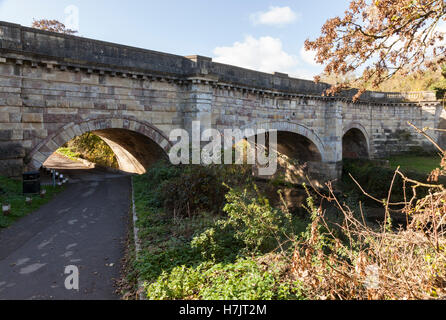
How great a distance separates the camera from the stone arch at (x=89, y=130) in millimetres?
8602

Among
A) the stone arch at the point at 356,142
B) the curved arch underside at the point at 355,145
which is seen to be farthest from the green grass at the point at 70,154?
the curved arch underside at the point at 355,145

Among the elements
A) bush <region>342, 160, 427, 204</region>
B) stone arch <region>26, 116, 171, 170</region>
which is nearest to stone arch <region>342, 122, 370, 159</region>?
bush <region>342, 160, 427, 204</region>

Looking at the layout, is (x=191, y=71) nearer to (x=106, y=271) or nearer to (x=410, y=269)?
(x=106, y=271)

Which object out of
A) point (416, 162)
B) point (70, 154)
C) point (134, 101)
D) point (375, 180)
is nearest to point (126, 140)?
point (134, 101)

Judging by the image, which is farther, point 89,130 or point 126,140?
point 126,140

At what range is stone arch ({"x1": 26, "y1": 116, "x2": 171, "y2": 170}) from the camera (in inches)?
339

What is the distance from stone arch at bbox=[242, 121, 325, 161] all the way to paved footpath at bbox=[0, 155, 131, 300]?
757 cm

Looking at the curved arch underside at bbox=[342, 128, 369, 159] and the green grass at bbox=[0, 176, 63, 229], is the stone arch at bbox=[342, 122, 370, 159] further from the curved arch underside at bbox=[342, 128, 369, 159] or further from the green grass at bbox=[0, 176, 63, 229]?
the green grass at bbox=[0, 176, 63, 229]

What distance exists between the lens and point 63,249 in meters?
5.56

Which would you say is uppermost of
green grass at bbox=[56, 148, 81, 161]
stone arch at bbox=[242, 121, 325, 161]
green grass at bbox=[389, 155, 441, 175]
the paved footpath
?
stone arch at bbox=[242, 121, 325, 161]

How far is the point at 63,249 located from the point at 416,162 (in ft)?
71.2

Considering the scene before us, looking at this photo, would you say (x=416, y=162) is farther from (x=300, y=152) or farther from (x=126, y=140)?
(x=126, y=140)
